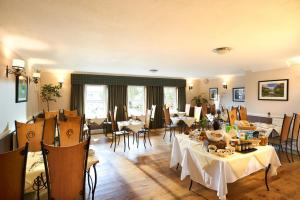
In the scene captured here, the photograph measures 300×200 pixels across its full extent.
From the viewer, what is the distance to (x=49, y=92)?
5953 millimetres

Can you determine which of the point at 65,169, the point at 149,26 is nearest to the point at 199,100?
the point at 149,26

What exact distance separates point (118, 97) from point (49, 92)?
241 centimetres

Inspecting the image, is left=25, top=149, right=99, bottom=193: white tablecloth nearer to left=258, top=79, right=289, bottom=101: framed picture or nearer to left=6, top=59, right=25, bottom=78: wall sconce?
left=6, top=59, right=25, bottom=78: wall sconce

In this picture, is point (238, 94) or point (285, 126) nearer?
point (285, 126)

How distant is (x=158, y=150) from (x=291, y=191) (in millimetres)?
2793

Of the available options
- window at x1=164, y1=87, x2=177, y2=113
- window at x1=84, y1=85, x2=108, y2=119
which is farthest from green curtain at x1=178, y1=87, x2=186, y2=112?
window at x1=84, y1=85, x2=108, y2=119

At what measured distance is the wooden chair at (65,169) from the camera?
1634 millimetres

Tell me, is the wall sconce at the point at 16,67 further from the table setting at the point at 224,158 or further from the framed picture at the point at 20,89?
the table setting at the point at 224,158

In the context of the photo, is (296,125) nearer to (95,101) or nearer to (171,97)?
(171,97)

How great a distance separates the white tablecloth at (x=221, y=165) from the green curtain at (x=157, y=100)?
507 centimetres

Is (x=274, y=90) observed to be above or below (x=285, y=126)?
above

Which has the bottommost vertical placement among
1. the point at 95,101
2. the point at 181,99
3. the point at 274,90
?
the point at 95,101

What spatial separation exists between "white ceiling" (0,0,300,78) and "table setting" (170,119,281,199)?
1489 mm

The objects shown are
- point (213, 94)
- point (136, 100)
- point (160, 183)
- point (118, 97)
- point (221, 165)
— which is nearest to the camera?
point (221, 165)
